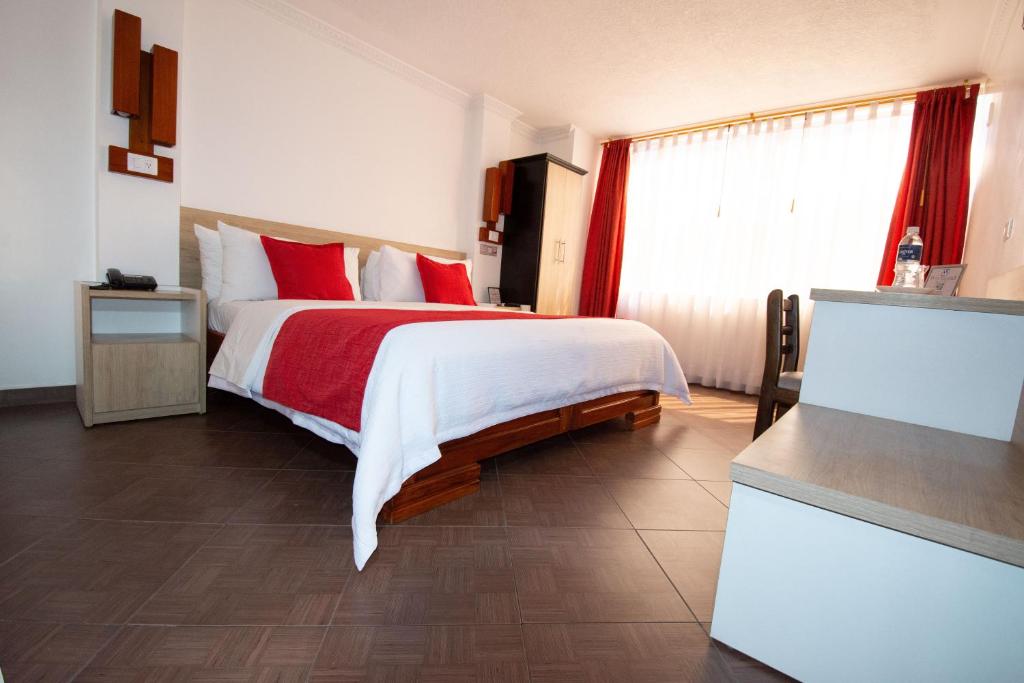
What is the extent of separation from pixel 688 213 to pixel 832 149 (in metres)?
1.29

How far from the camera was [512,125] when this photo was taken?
5016 mm

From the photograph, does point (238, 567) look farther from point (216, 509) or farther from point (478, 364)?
point (478, 364)

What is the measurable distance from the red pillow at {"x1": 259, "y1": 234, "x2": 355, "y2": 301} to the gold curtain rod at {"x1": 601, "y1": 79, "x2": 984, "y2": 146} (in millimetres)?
3785

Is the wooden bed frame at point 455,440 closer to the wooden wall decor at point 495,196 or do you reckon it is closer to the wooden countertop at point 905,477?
the wooden countertop at point 905,477

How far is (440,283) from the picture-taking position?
11.7 ft

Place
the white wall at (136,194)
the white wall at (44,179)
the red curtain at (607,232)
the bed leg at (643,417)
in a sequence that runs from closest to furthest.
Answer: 1. the white wall at (44,179)
2. the white wall at (136,194)
3. the bed leg at (643,417)
4. the red curtain at (607,232)

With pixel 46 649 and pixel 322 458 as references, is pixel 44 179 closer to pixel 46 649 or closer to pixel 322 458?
pixel 322 458

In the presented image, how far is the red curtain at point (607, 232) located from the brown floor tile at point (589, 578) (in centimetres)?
384

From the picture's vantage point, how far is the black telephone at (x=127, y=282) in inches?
90.1

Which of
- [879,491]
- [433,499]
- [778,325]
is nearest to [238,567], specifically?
[433,499]

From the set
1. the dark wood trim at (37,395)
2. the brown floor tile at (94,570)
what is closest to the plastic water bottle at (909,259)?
the brown floor tile at (94,570)

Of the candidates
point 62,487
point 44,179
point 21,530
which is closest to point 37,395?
point 44,179

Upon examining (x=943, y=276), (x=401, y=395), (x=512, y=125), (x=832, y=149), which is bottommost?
(x=401, y=395)

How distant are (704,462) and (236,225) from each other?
11.1 feet
